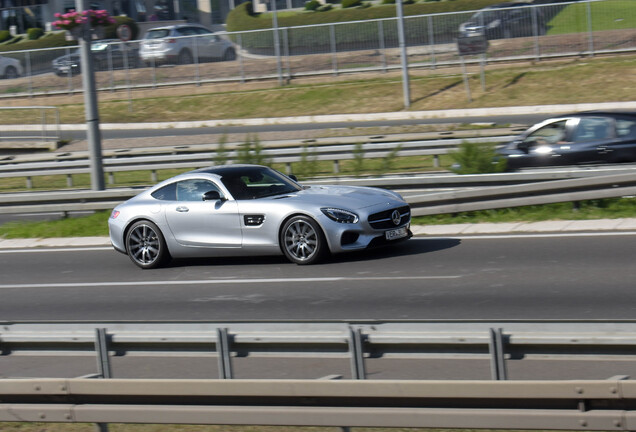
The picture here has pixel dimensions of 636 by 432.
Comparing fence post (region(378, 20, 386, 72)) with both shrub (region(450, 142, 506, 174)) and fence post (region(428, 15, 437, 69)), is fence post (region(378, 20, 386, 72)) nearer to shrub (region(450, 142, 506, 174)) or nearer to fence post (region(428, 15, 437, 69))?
fence post (region(428, 15, 437, 69))

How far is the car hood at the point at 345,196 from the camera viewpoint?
470 inches

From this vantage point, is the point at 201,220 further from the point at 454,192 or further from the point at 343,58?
the point at 343,58

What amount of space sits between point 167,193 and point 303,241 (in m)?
2.22

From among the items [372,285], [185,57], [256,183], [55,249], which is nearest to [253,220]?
[256,183]

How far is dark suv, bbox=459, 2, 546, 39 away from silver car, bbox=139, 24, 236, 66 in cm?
1066

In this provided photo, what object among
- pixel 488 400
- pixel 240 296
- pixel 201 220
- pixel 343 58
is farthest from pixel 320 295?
pixel 343 58

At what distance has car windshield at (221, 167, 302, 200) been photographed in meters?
12.6

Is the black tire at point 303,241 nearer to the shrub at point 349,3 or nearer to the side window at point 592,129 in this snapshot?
the side window at point 592,129

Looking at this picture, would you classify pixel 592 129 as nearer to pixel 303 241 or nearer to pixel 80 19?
pixel 303 241

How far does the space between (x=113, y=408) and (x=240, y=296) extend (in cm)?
567

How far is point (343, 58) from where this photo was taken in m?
37.8

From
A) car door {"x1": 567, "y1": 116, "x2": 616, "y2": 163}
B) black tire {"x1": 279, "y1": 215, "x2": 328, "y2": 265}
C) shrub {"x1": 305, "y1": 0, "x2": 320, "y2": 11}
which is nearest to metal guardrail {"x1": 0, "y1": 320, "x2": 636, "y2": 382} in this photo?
black tire {"x1": 279, "y1": 215, "x2": 328, "y2": 265}

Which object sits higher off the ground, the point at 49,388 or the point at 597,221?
the point at 49,388

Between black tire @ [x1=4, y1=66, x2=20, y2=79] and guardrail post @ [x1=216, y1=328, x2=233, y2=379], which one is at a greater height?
black tire @ [x1=4, y1=66, x2=20, y2=79]
